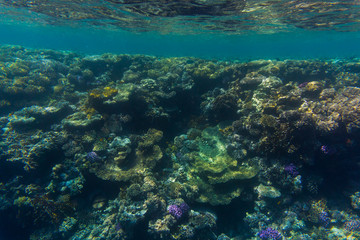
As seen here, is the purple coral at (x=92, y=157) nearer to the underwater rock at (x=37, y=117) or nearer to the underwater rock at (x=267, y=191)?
the underwater rock at (x=37, y=117)

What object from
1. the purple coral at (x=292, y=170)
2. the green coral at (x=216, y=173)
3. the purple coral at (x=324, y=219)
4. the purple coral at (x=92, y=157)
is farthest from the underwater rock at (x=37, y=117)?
the purple coral at (x=324, y=219)

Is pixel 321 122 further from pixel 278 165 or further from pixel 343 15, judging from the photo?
pixel 343 15

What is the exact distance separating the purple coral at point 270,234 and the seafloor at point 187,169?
4cm

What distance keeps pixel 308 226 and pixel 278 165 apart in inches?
110

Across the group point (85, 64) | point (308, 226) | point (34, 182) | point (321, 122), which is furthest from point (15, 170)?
point (321, 122)

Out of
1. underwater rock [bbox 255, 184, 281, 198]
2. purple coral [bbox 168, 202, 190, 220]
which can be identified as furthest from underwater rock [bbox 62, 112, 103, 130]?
underwater rock [bbox 255, 184, 281, 198]

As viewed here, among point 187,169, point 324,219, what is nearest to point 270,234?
point 324,219

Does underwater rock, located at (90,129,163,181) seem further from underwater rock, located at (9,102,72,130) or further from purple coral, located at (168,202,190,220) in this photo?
underwater rock, located at (9,102,72,130)

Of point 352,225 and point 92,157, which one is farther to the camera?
point 92,157

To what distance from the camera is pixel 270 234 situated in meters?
7.15

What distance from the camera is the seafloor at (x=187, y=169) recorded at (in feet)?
23.8

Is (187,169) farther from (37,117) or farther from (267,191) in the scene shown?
(37,117)

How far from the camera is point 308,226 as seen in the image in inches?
299

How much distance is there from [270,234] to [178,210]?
3.93m
